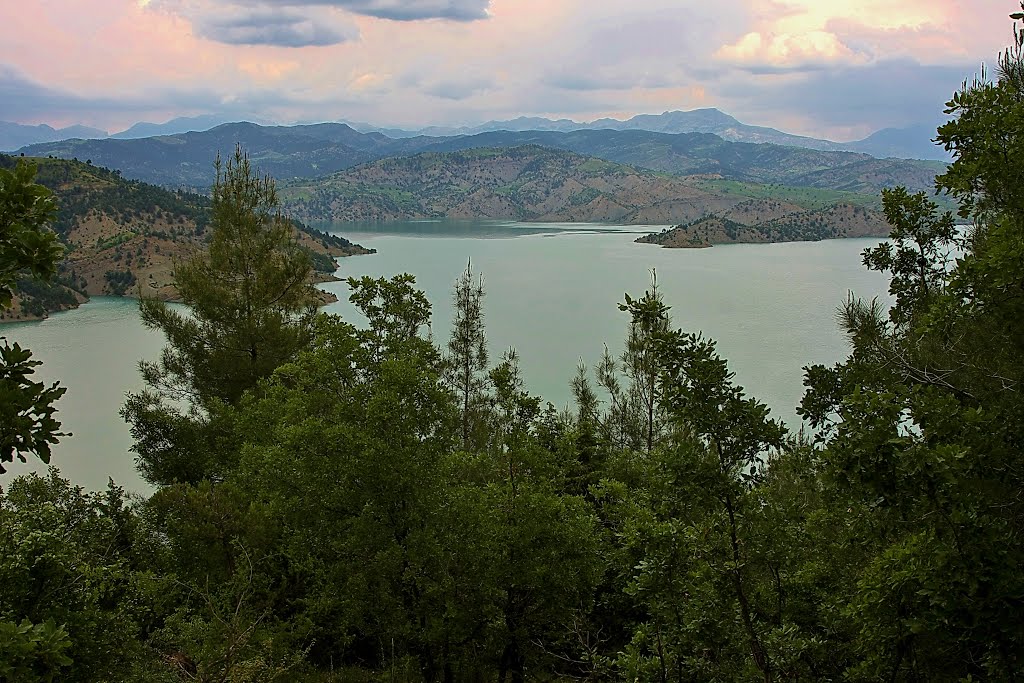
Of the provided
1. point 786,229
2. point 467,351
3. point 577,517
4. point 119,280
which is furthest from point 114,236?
point 786,229

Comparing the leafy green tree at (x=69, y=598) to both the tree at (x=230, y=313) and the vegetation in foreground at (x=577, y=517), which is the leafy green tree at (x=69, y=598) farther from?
the tree at (x=230, y=313)

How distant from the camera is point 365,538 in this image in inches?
253

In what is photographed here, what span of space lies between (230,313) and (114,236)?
5728 centimetres

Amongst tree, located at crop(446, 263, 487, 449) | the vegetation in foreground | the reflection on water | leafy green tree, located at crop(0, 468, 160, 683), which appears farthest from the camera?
the reflection on water

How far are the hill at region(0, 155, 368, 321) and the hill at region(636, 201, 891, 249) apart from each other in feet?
126

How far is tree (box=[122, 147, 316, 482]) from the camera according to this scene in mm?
12977

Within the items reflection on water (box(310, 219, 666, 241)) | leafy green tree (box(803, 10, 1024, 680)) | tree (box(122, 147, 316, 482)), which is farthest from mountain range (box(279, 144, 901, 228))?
leafy green tree (box(803, 10, 1024, 680))

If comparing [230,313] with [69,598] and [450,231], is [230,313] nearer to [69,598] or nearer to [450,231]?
[69,598]

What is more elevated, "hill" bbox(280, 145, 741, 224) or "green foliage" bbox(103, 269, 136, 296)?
"hill" bbox(280, 145, 741, 224)

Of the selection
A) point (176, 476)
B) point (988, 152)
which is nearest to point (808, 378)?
point (988, 152)

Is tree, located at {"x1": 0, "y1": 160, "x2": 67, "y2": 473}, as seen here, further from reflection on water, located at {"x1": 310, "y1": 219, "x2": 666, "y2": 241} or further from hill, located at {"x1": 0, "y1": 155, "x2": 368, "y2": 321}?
reflection on water, located at {"x1": 310, "y1": 219, "x2": 666, "y2": 241}

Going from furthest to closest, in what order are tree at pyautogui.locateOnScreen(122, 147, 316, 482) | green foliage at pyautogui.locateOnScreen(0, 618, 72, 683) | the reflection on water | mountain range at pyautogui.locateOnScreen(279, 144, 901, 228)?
1. mountain range at pyautogui.locateOnScreen(279, 144, 901, 228)
2. the reflection on water
3. tree at pyautogui.locateOnScreen(122, 147, 316, 482)
4. green foliage at pyautogui.locateOnScreen(0, 618, 72, 683)

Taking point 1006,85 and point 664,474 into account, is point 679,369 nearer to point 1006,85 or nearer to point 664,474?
point 664,474

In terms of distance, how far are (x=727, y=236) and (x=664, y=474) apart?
9224 centimetres
